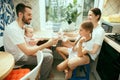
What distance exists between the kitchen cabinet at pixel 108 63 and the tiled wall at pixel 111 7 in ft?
2.88

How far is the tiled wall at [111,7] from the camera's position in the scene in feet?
7.80

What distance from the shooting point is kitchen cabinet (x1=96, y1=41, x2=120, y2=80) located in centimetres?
149

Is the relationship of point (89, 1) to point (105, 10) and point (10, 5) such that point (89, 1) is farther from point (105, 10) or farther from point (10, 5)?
point (10, 5)

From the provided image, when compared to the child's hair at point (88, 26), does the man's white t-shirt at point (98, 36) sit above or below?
below

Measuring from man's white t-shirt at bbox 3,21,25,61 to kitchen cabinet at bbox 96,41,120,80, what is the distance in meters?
1.15

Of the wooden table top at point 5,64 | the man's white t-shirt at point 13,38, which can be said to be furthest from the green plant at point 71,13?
the wooden table top at point 5,64

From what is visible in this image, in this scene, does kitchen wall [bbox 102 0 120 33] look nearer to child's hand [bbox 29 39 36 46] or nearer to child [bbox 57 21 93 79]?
child [bbox 57 21 93 79]

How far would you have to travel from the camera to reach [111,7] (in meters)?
2.42

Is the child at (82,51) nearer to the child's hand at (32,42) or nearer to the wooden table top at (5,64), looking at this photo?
the child's hand at (32,42)

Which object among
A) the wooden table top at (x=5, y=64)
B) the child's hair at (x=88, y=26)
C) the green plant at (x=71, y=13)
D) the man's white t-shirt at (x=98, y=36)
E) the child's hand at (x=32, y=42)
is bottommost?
the wooden table top at (x=5, y=64)

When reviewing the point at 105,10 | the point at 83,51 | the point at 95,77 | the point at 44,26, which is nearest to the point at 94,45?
the point at 83,51

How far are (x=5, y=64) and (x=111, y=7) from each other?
2.13m

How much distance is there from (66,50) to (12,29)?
0.92m

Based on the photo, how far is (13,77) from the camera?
131cm
